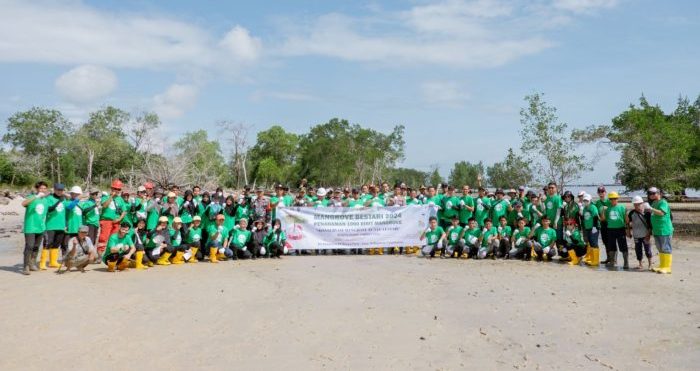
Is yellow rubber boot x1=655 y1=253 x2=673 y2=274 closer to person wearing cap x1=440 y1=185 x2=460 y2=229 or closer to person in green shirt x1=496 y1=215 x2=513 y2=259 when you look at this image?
person in green shirt x1=496 y1=215 x2=513 y2=259

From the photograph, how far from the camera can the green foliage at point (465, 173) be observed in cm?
10362

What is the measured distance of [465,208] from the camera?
12.9 metres

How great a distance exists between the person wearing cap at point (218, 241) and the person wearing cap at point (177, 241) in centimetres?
56

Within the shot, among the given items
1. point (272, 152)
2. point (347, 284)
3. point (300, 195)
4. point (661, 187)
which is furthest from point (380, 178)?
point (347, 284)

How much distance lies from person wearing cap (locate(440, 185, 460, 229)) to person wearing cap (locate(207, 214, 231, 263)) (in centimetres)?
528

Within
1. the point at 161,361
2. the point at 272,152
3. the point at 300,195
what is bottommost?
the point at 161,361

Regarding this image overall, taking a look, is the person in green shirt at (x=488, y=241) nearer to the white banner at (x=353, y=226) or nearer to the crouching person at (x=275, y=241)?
the white banner at (x=353, y=226)

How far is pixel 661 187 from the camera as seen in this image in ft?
86.8

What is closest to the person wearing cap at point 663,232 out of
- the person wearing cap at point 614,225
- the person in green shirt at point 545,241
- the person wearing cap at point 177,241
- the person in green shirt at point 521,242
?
the person wearing cap at point 614,225

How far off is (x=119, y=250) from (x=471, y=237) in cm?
766

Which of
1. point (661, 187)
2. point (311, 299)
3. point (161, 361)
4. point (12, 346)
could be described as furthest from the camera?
point (661, 187)

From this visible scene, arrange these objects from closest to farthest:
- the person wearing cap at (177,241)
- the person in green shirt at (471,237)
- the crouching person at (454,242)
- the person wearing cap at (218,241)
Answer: the person wearing cap at (177,241) → the person wearing cap at (218,241) → the person in green shirt at (471,237) → the crouching person at (454,242)

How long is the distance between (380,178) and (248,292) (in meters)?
60.5

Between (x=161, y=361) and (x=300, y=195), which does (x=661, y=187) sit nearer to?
(x=300, y=195)
